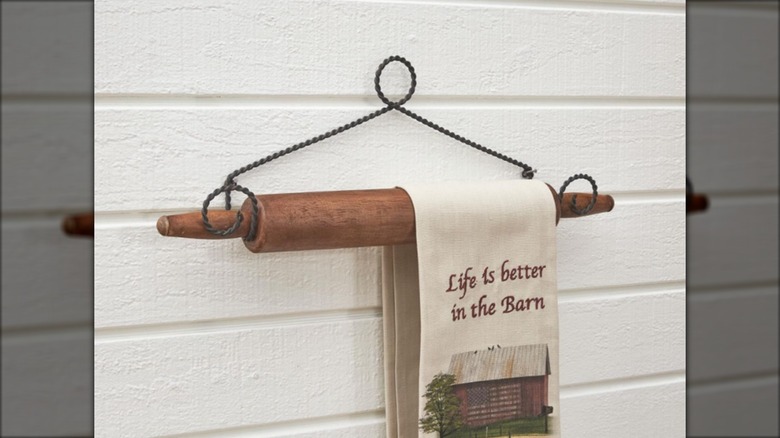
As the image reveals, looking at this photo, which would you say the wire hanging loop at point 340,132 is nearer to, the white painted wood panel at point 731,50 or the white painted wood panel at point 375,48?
the white painted wood panel at point 375,48

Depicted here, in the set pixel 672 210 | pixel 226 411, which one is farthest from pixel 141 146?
pixel 672 210

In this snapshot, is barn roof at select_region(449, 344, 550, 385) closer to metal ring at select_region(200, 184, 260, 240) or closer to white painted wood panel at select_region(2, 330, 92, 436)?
metal ring at select_region(200, 184, 260, 240)

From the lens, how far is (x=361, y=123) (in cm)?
85

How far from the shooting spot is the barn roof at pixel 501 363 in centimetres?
81

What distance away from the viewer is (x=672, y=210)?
3.33 feet

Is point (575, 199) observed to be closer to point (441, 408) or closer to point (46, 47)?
point (441, 408)

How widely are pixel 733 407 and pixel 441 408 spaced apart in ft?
2.14

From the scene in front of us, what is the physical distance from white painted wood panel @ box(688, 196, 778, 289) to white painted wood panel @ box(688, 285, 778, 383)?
0.02 metres

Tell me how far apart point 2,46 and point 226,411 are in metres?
0.41

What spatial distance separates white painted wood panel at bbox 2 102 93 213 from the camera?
2.50ft

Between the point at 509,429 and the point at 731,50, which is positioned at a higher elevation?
the point at 731,50

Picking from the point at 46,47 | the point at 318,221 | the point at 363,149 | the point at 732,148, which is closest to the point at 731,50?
the point at 732,148

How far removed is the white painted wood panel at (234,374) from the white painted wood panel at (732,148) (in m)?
0.60

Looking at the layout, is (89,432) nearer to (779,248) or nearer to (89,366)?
(89,366)
